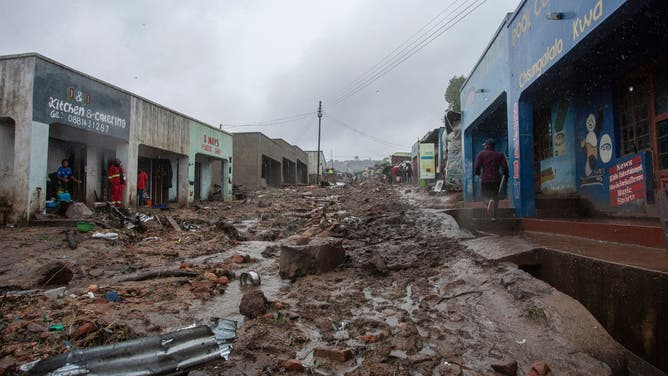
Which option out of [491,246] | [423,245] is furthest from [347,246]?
[491,246]

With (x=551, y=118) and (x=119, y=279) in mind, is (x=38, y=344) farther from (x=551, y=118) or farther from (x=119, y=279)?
(x=551, y=118)

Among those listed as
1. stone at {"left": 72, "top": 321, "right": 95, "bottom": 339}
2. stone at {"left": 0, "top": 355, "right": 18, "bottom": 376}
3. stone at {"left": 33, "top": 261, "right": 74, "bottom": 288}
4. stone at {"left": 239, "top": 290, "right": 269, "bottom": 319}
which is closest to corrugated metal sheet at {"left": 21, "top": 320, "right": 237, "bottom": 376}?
stone at {"left": 0, "top": 355, "right": 18, "bottom": 376}

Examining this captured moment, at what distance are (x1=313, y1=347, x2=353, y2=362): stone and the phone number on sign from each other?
10.5 meters

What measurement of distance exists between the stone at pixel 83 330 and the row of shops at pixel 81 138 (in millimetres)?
8229

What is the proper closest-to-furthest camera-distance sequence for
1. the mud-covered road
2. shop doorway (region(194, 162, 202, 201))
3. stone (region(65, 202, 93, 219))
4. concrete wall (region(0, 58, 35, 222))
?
the mud-covered road, concrete wall (region(0, 58, 35, 222)), stone (region(65, 202, 93, 219)), shop doorway (region(194, 162, 202, 201))

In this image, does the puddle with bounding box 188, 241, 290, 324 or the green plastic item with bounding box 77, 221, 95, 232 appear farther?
the green plastic item with bounding box 77, 221, 95, 232

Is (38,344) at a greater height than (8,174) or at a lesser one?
lesser

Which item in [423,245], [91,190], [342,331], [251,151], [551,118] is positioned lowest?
[342,331]

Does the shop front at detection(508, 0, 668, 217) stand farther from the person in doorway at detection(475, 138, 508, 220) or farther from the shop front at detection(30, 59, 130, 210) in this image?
the shop front at detection(30, 59, 130, 210)

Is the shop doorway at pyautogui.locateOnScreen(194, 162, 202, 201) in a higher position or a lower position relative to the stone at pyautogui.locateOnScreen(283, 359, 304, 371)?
higher

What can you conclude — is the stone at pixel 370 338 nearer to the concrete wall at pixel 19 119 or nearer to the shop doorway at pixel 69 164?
the concrete wall at pixel 19 119

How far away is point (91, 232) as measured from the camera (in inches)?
327

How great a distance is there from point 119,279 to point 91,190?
921 centimetres

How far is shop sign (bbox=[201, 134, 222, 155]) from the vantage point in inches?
723
